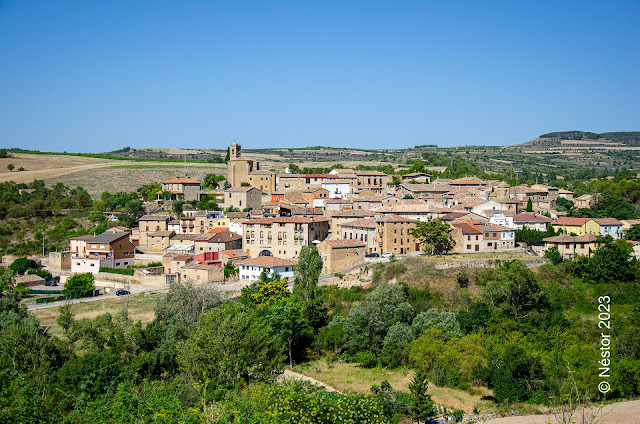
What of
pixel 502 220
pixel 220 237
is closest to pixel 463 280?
pixel 502 220

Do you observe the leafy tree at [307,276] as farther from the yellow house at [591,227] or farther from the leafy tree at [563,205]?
the leafy tree at [563,205]

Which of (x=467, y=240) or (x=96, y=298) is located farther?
(x=96, y=298)

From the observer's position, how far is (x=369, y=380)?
28.6 meters

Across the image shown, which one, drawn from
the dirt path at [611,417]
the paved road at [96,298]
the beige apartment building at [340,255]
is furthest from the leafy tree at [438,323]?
the paved road at [96,298]

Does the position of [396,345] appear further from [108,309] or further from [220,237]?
[220,237]

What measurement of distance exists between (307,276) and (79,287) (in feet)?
62.6

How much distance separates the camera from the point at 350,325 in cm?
3372

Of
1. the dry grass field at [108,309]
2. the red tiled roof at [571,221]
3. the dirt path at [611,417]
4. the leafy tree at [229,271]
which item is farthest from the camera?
the red tiled roof at [571,221]

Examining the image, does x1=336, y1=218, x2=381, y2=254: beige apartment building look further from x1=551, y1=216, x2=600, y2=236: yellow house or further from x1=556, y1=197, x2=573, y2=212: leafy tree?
x1=556, y1=197, x2=573, y2=212: leafy tree

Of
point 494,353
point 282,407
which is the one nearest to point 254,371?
point 282,407

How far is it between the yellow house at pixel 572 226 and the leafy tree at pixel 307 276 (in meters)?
21.2

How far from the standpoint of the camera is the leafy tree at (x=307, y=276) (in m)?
37.5

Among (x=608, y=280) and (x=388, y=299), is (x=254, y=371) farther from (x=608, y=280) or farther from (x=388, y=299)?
(x=608, y=280)

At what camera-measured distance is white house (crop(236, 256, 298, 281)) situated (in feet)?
145
